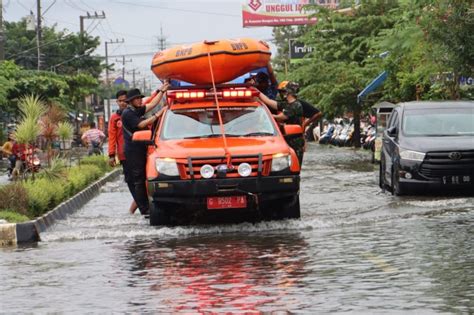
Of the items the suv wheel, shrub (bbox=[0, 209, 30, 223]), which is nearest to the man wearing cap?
shrub (bbox=[0, 209, 30, 223])

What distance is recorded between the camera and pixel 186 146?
14.3 m

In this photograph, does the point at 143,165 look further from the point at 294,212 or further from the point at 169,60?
the point at 294,212

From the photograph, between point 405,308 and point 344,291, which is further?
point 344,291

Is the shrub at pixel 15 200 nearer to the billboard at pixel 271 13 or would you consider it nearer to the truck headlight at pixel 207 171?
the truck headlight at pixel 207 171

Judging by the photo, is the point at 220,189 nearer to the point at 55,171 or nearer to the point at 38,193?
the point at 38,193

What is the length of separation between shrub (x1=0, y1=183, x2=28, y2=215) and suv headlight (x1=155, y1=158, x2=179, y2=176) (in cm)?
285

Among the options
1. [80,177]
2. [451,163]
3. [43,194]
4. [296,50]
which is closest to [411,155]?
[451,163]

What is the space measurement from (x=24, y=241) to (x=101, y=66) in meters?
65.7

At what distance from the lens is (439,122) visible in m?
18.6

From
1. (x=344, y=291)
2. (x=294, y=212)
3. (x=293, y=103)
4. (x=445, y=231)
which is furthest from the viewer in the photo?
(x=293, y=103)

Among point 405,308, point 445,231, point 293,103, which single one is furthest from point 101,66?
point 405,308

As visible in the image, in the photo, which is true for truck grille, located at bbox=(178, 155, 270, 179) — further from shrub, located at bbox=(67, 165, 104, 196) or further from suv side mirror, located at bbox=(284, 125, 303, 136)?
shrub, located at bbox=(67, 165, 104, 196)

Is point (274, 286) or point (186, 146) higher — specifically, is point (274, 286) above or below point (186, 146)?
below

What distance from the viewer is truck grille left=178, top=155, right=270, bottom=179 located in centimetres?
1379
